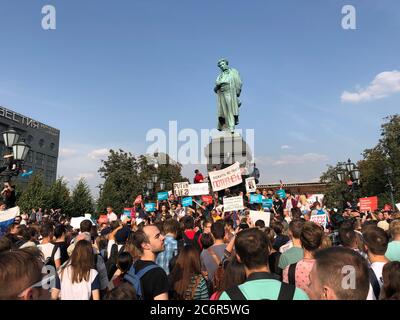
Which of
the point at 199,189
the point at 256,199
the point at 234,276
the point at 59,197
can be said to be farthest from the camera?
the point at 59,197

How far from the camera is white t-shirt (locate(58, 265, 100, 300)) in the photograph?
12.3ft

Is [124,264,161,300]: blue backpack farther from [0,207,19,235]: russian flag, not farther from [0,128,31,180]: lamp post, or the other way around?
[0,128,31,180]: lamp post

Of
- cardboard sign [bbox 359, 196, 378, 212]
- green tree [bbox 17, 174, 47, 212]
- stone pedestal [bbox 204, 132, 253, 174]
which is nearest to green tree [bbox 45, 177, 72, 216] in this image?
green tree [bbox 17, 174, 47, 212]

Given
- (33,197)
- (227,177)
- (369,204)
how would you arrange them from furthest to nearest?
(33,197), (227,177), (369,204)

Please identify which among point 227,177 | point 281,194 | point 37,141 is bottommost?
point 281,194

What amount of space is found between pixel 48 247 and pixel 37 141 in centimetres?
8845

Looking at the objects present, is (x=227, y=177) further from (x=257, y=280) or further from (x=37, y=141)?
(x=37, y=141)

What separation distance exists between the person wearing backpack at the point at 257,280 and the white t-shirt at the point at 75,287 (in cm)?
205

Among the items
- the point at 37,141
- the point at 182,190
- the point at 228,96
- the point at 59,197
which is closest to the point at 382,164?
the point at 228,96

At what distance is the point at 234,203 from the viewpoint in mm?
10945

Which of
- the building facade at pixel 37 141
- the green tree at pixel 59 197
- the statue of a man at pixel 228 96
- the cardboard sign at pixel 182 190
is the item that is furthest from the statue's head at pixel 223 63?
the building facade at pixel 37 141

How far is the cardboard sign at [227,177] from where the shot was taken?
1348 centimetres

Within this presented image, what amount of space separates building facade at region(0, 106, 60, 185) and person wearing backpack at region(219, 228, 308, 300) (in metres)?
80.4

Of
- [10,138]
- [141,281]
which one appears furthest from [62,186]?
[141,281]
